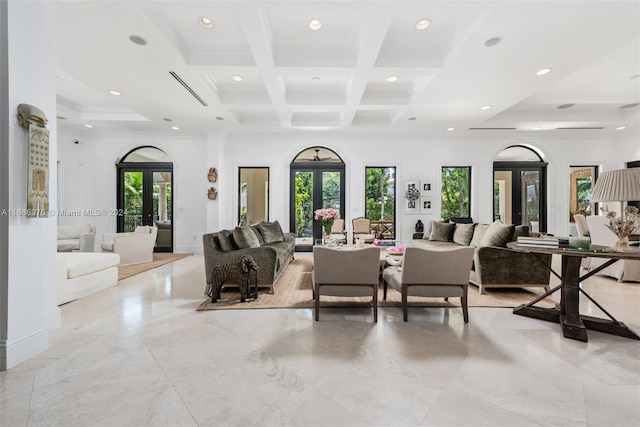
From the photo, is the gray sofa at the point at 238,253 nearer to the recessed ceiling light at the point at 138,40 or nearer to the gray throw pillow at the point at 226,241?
the gray throw pillow at the point at 226,241

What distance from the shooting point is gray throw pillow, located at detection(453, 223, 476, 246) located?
208 inches

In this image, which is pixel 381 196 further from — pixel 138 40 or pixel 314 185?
pixel 138 40

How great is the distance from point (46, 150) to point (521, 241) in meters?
4.24

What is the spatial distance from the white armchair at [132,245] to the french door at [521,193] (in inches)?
334

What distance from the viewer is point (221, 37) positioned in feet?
11.9

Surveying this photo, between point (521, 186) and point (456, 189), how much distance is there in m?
1.79

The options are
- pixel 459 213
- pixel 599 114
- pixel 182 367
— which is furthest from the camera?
pixel 459 213

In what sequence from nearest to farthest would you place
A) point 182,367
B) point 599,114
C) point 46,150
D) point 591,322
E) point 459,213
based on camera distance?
point 182,367 < point 46,150 < point 591,322 < point 599,114 < point 459,213

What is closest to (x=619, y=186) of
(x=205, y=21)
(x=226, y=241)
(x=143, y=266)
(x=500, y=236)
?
(x=500, y=236)

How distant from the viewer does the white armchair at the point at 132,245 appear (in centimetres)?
563

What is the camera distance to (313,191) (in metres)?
7.78

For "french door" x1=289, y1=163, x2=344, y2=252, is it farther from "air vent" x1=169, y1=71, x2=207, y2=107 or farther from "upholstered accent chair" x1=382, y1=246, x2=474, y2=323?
"upholstered accent chair" x1=382, y1=246, x2=474, y2=323

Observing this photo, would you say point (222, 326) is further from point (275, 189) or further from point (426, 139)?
point (426, 139)

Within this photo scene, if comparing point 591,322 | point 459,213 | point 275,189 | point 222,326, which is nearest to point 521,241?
point 591,322
